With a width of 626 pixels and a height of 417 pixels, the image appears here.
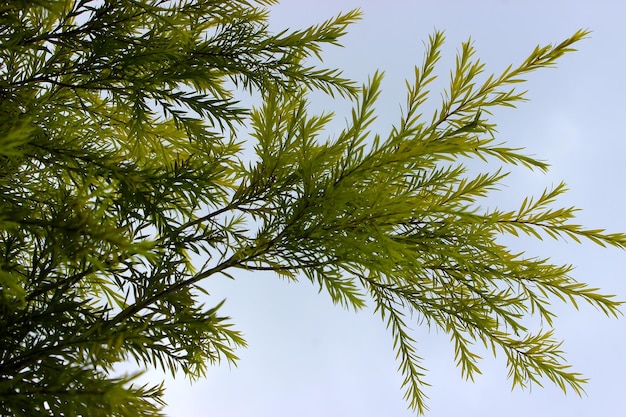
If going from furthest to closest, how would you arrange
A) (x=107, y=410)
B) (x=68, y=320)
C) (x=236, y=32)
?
(x=236, y=32), (x=68, y=320), (x=107, y=410)

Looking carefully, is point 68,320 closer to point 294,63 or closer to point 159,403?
point 159,403

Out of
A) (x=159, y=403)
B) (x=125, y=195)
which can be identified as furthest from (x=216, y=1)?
(x=159, y=403)

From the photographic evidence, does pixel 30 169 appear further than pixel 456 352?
Yes

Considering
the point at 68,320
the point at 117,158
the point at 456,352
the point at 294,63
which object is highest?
the point at 294,63


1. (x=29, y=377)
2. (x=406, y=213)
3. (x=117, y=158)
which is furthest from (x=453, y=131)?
(x=29, y=377)

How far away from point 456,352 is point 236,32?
5.44ft

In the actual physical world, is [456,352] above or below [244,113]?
below

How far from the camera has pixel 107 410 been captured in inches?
46.0

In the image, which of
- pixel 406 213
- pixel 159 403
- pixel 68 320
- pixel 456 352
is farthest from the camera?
pixel 456 352

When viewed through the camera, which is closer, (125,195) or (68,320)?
(68,320)

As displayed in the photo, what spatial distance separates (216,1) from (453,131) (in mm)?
1483

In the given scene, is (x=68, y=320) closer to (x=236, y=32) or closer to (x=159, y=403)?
(x=159, y=403)

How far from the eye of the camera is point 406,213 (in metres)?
1.35

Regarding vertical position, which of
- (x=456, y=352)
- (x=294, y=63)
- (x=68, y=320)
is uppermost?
(x=294, y=63)
